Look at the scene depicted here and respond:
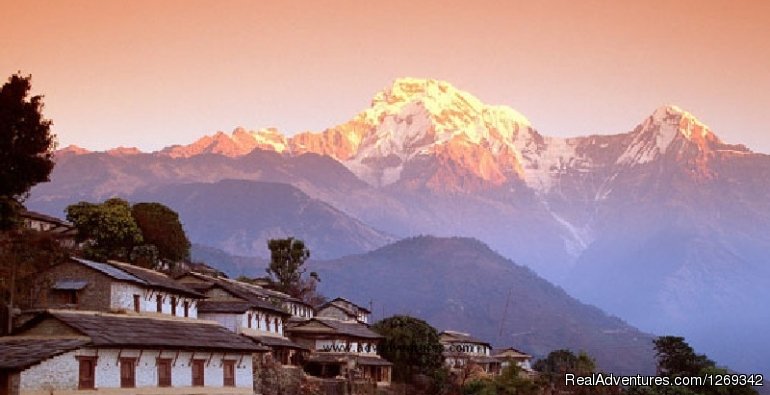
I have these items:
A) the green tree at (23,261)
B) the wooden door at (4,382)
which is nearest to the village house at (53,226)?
the green tree at (23,261)

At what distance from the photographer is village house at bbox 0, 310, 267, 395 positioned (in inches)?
1973

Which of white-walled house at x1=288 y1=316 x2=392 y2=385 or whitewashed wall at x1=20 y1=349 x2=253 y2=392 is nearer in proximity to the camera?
whitewashed wall at x1=20 y1=349 x2=253 y2=392

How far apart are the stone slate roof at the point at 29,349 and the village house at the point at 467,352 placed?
103 meters

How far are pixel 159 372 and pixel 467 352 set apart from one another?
116 metres

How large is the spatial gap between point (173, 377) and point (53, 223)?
2450 inches

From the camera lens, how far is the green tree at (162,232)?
375 feet

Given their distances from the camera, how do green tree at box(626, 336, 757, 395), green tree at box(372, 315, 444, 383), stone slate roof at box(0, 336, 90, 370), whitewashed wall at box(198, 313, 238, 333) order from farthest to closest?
1. green tree at box(372, 315, 444, 383)
2. green tree at box(626, 336, 757, 395)
3. whitewashed wall at box(198, 313, 238, 333)
4. stone slate roof at box(0, 336, 90, 370)

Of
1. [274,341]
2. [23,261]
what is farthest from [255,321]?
[23,261]

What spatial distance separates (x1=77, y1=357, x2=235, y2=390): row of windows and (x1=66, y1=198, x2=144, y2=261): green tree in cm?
3738

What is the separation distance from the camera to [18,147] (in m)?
80.8

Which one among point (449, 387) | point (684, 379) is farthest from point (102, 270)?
point (684, 379)

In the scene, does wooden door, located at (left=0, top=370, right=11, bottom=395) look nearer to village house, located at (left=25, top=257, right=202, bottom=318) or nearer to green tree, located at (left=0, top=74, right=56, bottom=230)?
village house, located at (left=25, top=257, right=202, bottom=318)

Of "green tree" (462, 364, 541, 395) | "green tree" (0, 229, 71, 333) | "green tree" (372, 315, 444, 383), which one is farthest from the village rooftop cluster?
"green tree" (462, 364, 541, 395)

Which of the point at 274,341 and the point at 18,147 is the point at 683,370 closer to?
the point at 274,341
